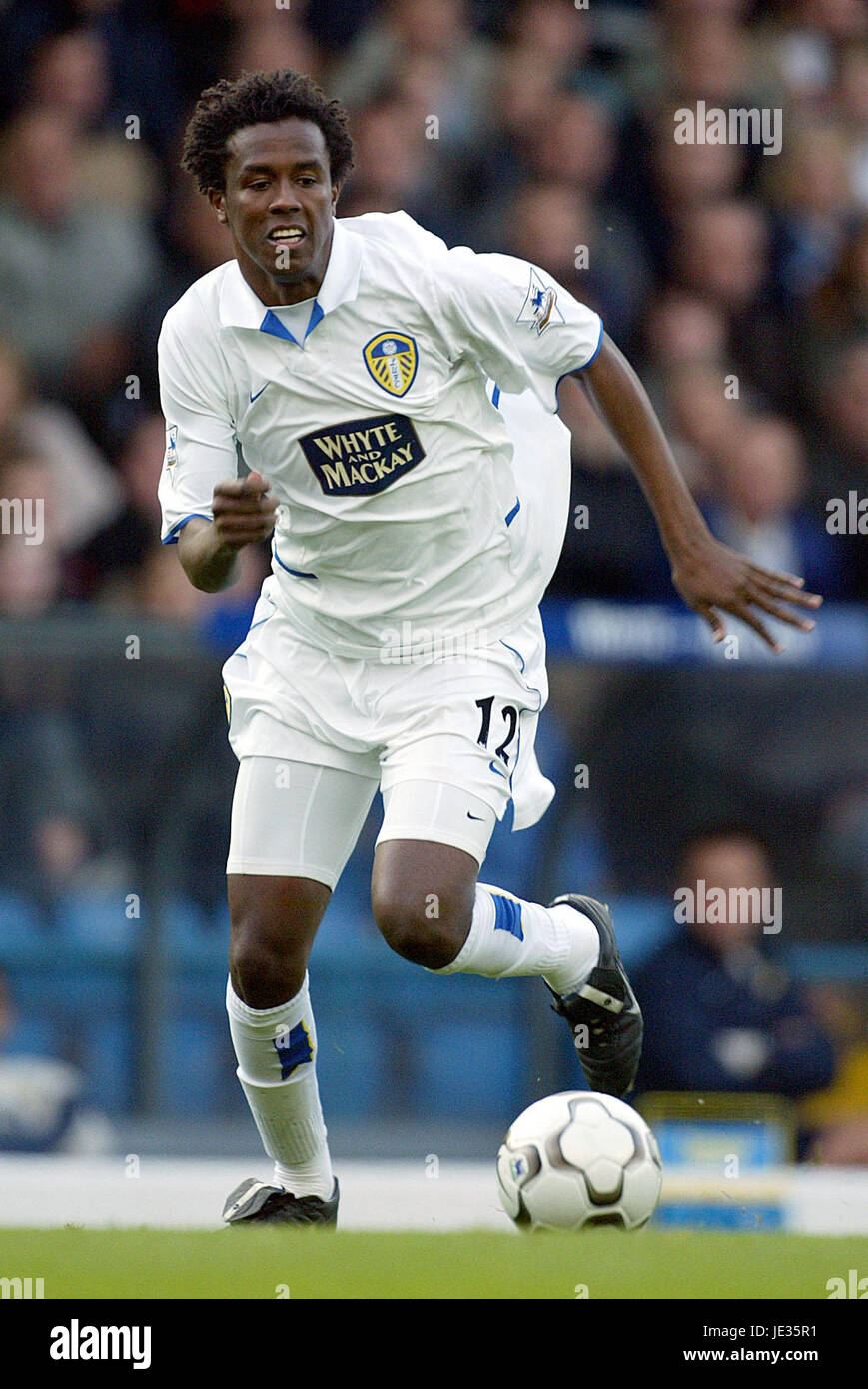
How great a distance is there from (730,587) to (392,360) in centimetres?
86

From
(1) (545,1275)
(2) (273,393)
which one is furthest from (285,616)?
(1) (545,1275)

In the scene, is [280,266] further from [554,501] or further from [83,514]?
[83,514]

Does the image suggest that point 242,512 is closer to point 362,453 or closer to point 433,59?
point 362,453

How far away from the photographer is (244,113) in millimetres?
4242

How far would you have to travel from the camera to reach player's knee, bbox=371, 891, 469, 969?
4195 millimetres

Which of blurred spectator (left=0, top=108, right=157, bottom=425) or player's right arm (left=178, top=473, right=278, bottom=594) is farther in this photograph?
blurred spectator (left=0, top=108, right=157, bottom=425)

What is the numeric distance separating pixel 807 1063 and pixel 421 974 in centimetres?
139

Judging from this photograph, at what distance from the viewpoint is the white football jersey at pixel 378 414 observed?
14.1 ft

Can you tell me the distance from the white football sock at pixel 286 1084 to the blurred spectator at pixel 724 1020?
2.55 meters

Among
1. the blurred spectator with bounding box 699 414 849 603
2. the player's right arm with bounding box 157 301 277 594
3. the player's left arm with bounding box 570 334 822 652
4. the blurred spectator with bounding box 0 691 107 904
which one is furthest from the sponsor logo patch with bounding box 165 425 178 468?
the blurred spectator with bounding box 699 414 849 603

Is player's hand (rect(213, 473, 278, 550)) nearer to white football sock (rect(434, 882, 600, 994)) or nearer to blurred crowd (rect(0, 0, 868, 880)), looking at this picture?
white football sock (rect(434, 882, 600, 994))

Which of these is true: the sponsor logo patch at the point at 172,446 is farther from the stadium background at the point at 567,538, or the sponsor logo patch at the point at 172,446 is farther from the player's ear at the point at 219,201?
the stadium background at the point at 567,538

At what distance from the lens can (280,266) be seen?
4172 millimetres
